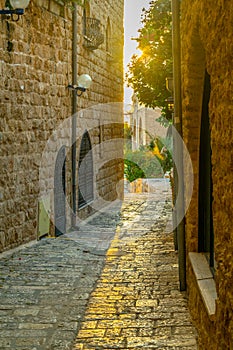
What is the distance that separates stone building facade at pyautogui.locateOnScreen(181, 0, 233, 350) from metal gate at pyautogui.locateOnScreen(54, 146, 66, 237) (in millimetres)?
→ 5082

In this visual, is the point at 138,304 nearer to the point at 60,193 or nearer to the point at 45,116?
the point at 45,116

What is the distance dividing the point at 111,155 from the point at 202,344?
12.1m

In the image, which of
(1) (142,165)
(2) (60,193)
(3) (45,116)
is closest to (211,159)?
(3) (45,116)

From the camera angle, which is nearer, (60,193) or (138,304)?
(138,304)

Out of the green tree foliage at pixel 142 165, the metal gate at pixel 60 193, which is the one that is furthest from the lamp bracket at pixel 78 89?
the green tree foliage at pixel 142 165

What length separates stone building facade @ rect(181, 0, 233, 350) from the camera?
9.45ft

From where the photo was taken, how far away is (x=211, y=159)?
383 cm

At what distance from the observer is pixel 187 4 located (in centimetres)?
489

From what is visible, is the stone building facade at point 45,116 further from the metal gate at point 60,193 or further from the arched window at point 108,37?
the arched window at point 108,37

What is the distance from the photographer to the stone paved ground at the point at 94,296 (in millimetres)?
4633

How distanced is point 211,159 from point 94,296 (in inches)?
105

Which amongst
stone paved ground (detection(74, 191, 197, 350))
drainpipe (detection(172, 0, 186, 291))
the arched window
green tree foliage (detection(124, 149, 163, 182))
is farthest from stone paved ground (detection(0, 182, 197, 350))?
green tree foliage (detection(124, 149, 163, 182))

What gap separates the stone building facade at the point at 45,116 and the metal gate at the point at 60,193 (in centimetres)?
2

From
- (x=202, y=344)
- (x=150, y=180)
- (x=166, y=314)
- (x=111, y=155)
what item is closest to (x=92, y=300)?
(x=166, y=314)
